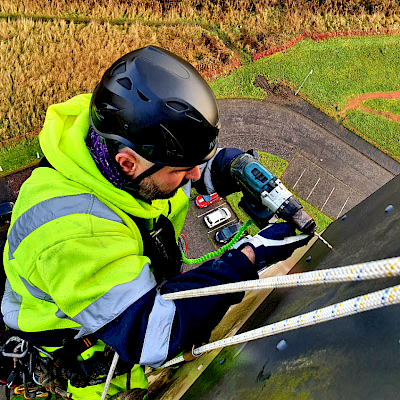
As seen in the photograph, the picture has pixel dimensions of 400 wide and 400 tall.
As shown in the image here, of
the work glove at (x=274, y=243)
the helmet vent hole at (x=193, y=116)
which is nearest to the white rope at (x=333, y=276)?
the work glove at (x=274, y=243)

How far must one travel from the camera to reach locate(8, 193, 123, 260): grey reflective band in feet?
6.62

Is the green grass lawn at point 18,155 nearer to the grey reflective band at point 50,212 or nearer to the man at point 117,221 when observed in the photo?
the man at point 117,221

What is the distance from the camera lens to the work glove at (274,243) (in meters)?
2.81

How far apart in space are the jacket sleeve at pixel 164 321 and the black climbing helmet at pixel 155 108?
92cm

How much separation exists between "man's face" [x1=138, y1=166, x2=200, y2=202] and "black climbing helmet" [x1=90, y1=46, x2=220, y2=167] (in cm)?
12

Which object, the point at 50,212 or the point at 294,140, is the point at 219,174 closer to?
the point at 50,212

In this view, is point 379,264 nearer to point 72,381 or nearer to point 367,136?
point 72,381

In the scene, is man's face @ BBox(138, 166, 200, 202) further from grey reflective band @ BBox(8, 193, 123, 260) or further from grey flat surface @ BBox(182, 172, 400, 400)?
grey flat surface @ BBox(182, 172, 400, 400)

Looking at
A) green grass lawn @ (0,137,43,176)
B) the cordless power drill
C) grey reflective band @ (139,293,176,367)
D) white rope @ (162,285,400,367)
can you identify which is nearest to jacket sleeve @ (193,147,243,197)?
the cordless power drill

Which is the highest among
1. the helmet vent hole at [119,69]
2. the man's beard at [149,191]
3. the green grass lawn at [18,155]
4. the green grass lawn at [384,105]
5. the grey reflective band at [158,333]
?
the green grass lawn at [384,105]

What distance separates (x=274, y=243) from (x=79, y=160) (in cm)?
182

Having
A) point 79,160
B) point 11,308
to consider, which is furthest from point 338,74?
point 11,308

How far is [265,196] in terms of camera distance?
10.2 ft

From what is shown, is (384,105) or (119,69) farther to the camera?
(384,105)
